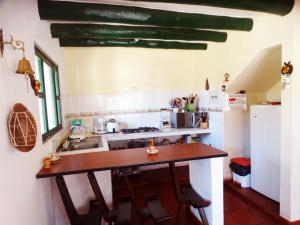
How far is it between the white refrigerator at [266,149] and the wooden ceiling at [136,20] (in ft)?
3.53

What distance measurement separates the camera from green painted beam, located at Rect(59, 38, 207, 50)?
9.70 ft

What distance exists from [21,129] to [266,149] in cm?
260

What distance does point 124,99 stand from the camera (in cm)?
356

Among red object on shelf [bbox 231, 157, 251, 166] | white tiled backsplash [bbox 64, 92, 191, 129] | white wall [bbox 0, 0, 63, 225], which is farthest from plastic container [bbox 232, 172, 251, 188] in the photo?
white wall [bbox 0, 0, 63, 225]

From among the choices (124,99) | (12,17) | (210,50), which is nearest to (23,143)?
(12,17)

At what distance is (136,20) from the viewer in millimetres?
2064

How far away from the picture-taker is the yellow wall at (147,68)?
10.2 feet

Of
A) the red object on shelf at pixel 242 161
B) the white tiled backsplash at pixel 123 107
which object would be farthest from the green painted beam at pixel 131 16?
the red object on shelf at pixel 242 161

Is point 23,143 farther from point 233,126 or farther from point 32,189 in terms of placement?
point 233,126

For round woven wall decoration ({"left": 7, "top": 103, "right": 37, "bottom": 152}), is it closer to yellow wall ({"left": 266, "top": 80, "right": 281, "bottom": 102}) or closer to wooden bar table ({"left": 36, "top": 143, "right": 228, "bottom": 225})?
wooden bar table ({"left": 36, "top": 143, "right": 228, "bottom": 225})

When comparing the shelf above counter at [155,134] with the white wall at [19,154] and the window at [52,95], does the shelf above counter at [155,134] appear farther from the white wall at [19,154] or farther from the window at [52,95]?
the white wall at [19,154]

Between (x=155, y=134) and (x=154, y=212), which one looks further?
(x=155, y=134)

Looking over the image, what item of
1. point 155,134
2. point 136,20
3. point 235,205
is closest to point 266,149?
point 235,205

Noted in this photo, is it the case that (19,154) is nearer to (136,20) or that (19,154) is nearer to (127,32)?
(136,20)
